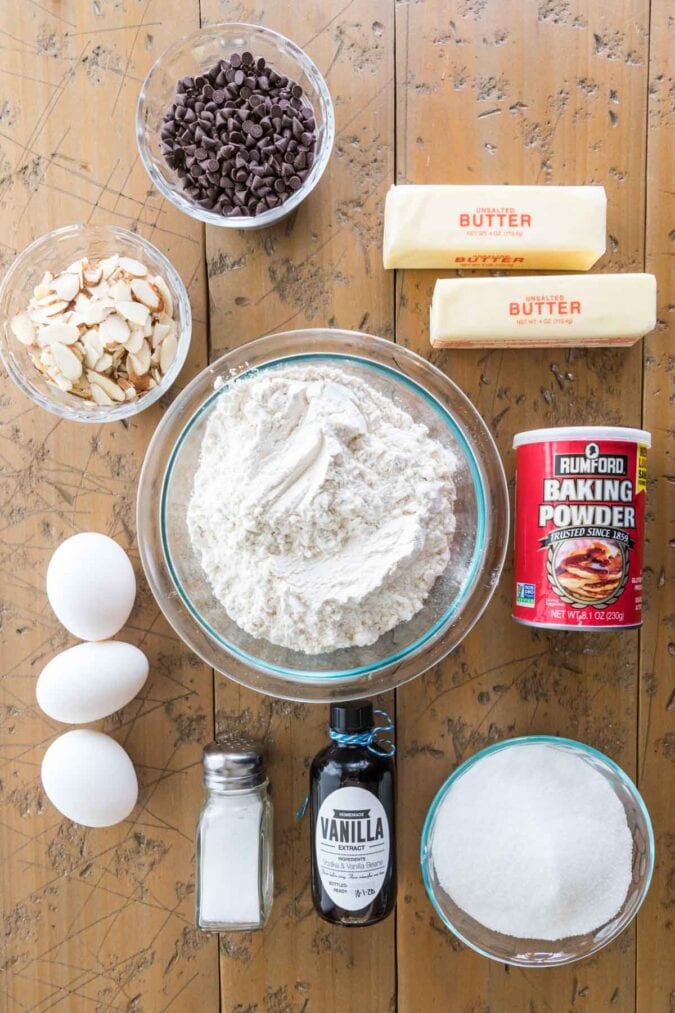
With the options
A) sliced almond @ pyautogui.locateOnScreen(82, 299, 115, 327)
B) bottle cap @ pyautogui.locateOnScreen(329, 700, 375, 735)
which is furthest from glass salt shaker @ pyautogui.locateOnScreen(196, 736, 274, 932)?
sliced almond @ pyautogui.locateOnScreen(82, 299, 115, 327)

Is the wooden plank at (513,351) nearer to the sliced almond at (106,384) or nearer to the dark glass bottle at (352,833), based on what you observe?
the dark glass bottle at (352,833)

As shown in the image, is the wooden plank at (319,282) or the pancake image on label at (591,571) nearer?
the pancake image on label at (591,571)

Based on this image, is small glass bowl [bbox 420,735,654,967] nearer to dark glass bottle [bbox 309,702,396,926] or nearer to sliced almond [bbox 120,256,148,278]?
dark glass bottle [bbox 309,702,396,926]

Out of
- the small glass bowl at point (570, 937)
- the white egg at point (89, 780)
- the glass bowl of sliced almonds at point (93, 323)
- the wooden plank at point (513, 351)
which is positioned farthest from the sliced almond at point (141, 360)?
the small glass bowl at point (570, 937)

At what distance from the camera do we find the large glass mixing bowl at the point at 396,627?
736 mm

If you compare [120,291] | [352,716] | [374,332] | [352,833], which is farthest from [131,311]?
[352,833]

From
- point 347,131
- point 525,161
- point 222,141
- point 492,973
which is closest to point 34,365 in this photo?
point 222,141

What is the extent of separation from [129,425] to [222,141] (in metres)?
0.31

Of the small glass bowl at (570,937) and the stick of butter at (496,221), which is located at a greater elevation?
the stick of butter at (496,221)

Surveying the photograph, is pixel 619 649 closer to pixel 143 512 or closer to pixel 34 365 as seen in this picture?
pixel 143 512

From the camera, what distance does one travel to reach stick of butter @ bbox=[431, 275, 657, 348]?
756 mm

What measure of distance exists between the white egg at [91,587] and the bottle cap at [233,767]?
171 mm

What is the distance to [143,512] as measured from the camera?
782 millimetres

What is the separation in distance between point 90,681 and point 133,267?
0.43 meters
